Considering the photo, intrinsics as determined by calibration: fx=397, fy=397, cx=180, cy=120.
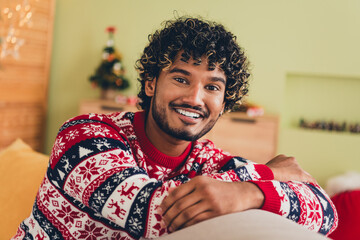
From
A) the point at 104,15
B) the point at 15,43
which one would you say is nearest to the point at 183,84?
the point at 15,43

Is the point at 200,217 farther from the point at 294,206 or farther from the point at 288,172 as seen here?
the point at 288,172

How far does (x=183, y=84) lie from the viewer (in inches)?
46.9

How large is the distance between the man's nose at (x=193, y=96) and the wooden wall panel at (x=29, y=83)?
11.7 ft

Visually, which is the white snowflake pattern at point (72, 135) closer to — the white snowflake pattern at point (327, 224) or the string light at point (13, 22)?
the white snowflake pattern at point (327, 224)

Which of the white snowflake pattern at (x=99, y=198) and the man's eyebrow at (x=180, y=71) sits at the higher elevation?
the man's eyebrow at (x=180, y=71)

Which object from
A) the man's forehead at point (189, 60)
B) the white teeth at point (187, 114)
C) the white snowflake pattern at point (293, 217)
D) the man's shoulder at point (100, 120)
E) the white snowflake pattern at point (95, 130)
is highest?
the man's forehead at point (189, 60)

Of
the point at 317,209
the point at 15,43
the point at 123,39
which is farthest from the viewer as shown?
the point at 123,39

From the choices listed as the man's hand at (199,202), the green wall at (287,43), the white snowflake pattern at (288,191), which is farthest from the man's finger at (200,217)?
the green wall at (287,43)

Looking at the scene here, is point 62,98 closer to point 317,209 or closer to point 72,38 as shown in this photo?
point 72,38

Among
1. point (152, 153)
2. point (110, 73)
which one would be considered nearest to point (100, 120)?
point (152, 153)

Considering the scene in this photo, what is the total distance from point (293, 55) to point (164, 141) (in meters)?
3.44

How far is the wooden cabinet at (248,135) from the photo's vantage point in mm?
3938

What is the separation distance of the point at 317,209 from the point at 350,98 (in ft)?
12.2

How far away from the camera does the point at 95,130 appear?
105 centimetres
